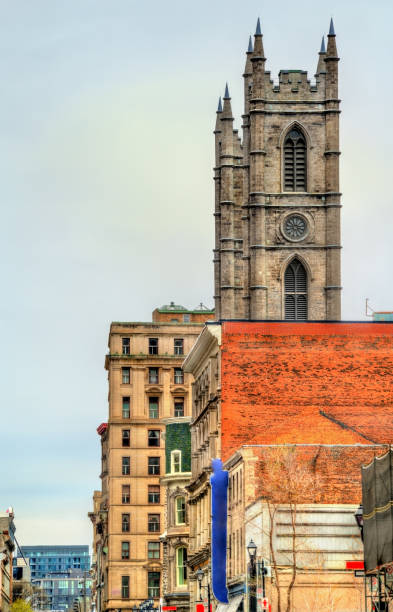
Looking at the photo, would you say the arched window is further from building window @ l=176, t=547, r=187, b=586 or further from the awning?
the awning

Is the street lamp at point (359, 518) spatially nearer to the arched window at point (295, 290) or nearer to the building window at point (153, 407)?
the arched window at point (295, 290)

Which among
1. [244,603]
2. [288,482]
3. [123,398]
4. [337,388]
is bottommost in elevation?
[244,603]

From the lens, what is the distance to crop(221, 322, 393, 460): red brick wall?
268ft

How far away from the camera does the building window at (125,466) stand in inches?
5773

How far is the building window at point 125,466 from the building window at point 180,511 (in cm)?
3712

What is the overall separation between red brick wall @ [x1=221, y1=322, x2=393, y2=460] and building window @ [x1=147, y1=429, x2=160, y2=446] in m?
65.1

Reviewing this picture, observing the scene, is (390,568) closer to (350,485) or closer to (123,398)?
(350,485)

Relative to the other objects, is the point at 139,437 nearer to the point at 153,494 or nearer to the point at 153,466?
the point at 153,466

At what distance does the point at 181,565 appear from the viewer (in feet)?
358

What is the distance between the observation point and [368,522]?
62531 mm

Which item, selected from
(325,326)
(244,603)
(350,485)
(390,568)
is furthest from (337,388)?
(390,568)

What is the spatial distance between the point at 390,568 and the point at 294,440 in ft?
81.1

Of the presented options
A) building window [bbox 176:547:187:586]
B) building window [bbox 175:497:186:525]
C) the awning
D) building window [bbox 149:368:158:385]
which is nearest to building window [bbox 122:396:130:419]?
Answer: building window [bbox 149:368:158:385]

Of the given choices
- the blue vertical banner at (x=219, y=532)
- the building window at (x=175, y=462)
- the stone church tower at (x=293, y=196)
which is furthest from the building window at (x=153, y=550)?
the blue vertical banner at (x=219, y=532)
